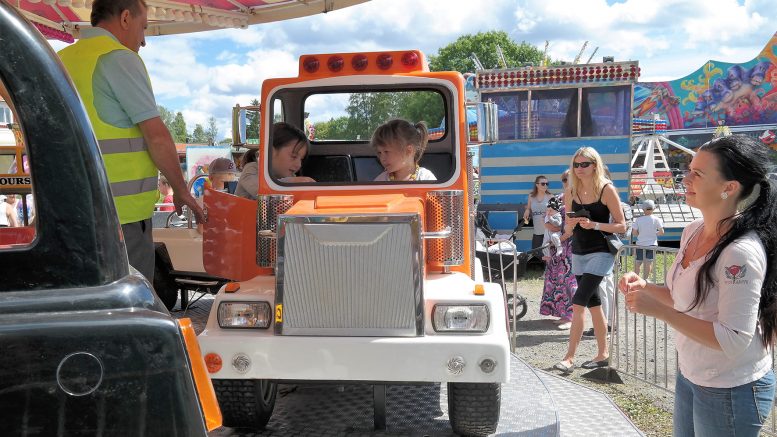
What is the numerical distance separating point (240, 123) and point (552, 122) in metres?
8.42

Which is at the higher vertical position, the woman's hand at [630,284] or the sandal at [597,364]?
the woman's hand at [630,284]

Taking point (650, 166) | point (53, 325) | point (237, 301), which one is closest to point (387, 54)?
point (237, 301)

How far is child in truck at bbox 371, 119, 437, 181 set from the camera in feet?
15.0

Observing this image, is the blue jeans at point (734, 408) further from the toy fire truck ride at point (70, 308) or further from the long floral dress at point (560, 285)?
the long floral dress at point (560, 285)

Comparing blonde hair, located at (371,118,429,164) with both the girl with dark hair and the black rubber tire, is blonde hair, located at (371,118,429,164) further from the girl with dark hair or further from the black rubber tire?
the black rubber tire

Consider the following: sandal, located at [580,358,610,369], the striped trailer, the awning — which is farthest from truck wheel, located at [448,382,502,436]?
the striped trailer

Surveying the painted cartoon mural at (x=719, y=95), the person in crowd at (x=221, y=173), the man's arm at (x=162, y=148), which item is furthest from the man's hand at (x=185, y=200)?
the painted cartoon mural at (x=719, y=95)

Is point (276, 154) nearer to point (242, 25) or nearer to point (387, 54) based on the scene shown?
point (387, 54)

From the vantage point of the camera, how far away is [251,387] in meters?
3.98

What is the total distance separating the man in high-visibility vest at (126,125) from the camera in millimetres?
2924

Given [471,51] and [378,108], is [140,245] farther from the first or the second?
[471,51]

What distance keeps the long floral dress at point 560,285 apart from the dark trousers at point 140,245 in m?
5.64

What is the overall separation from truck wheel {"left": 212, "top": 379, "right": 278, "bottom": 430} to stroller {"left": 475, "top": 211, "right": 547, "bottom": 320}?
3.12 meters

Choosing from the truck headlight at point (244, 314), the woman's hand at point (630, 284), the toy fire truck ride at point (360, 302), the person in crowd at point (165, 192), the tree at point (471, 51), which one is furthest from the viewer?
the tree at point (471, 51)
